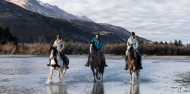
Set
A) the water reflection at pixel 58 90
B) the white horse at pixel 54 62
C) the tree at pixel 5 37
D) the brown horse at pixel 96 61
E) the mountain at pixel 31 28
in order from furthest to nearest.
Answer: the mountain at pixel 31 28 → the tree at pixel 5 37 → the brown horse at pixel 96 61 → the white horse at pixel 54 62 → the water reflection at pixel 58 90

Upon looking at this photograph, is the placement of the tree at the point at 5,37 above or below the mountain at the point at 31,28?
below

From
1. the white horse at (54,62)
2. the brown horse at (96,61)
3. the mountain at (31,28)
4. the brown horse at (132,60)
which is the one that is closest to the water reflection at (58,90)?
the white horse at (54,62)

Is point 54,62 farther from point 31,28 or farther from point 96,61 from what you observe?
point 31,28

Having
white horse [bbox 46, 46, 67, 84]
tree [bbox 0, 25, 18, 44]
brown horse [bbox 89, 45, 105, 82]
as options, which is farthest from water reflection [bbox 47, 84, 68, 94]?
tree [bbox 0, 25, 18, 44]

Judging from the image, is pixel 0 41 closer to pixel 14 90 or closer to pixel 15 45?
pixel 15 45

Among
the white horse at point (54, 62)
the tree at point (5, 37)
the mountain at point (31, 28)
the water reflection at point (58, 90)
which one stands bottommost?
the water reflection at point (58, 90)

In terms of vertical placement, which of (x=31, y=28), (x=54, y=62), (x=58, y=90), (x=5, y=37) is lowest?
(x=58, y=90)

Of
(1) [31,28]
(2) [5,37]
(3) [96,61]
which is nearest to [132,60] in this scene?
(3) [96,61]

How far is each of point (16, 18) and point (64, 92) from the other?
6070 inches

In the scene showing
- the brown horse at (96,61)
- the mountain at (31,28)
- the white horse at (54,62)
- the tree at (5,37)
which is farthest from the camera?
the mountain at (31,28)

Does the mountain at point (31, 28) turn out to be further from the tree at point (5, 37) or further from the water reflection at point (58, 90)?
the water reflection at point (58, 90)

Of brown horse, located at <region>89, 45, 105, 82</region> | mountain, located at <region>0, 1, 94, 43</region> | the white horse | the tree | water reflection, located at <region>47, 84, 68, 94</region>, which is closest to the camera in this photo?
water reflection, located at <region>47, 84, 68, 94</region>

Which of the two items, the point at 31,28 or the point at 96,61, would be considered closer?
the point at 96,61

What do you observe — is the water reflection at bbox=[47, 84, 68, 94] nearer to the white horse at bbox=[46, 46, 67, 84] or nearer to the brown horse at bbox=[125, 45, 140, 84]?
the white horse at bbox=[46, 46, 67, 84]
